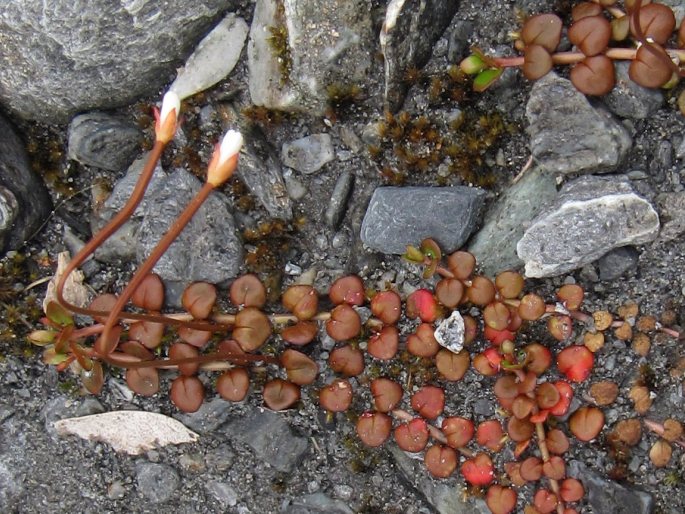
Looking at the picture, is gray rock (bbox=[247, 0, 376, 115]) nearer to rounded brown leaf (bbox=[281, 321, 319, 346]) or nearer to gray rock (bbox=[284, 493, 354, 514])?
rounded brown leaf (bbox=[281, 321, 319, 346])

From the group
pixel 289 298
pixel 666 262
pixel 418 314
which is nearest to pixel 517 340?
pixel 418 314

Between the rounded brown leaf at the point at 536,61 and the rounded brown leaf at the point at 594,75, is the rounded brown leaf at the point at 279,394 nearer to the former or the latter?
the rounded brown leaf at the point at 536,61

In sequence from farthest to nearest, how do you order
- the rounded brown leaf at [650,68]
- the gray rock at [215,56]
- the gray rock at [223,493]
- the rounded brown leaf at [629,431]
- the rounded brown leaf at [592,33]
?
the gray rock at [223,493], the gray rock at [215,56], the rounded brown leaf at [629,431], the rounded brown leaf at [592,33], the rounded brown leaf at [650,68]

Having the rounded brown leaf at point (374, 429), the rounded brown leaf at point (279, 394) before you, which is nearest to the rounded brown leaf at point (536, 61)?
the rounded brown leaf at point (374, 429)

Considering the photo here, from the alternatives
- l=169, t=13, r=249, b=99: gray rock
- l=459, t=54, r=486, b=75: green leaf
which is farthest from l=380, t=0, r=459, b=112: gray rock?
l=169, t=13, r=249, b=99: gray rock

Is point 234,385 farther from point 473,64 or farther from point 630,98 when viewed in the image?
point 630,98
